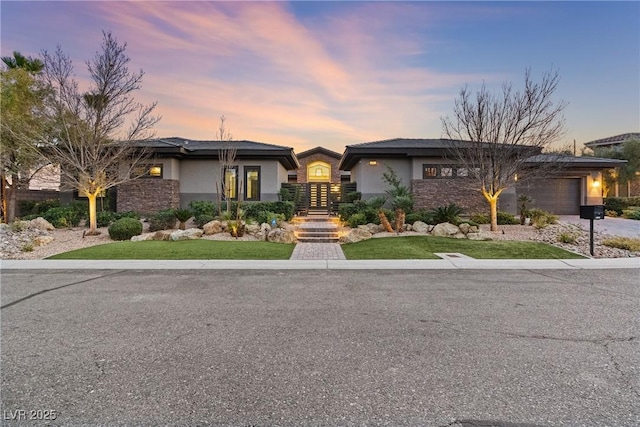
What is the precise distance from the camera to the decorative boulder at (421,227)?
46.0 feet

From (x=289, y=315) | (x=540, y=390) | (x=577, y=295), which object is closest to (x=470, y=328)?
(x=540, y=390)

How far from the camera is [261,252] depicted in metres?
10.4

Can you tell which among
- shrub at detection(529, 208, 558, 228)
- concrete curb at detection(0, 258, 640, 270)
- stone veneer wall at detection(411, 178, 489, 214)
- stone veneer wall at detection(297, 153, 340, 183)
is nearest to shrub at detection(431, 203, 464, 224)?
stone veneer wall at detection(411, 178, 489, 214)

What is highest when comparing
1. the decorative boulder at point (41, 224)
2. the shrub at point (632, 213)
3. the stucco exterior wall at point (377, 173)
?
the stucco exterior wall at point (377, 173)

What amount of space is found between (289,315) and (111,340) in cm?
220

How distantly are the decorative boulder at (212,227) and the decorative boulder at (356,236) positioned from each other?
5174 mm

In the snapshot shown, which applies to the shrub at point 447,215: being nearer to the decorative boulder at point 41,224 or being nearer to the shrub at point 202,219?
the shrub at point 202,219

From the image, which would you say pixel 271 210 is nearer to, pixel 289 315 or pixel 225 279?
pixel 225 279

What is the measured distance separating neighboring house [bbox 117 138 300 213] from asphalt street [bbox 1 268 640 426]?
1152cm

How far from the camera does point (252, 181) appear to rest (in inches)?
735

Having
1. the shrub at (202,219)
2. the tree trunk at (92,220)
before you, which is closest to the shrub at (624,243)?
the shrub at (202,219)

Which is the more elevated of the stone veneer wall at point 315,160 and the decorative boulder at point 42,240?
the stone veneer wall at point 315,160

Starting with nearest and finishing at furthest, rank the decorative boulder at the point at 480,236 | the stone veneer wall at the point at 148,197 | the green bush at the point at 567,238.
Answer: the green bush at the point at 567,238 → the decorative boulder at the point at 480,236 → the stone veneer wall at the point at 148,197

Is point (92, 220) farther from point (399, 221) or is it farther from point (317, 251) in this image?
point (399, 221)
